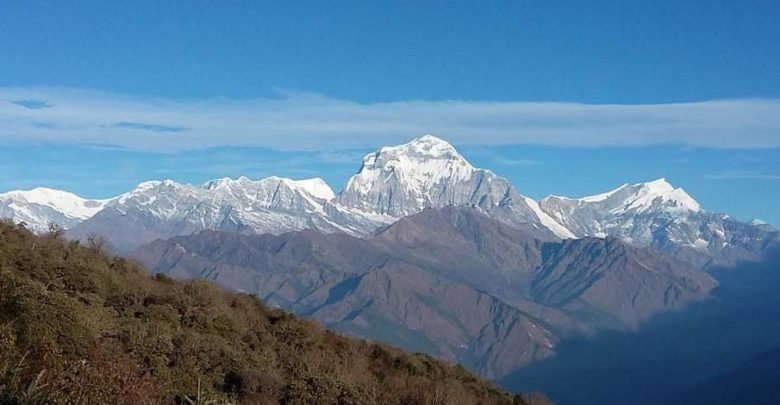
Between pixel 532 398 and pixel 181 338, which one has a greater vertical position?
pixel 181 338

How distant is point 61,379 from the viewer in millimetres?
19453

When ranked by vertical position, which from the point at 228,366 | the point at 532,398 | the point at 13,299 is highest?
the point at 13,299

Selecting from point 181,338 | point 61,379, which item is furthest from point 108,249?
point 61,379

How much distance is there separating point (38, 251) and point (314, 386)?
50.9 ft

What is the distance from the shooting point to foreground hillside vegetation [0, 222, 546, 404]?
2433 centimetres

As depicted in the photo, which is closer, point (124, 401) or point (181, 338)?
point (124, 401)

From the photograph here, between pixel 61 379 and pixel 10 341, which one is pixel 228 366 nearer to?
pixel 10 341

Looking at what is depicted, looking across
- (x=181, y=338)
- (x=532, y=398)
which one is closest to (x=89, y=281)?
(x=181, y=338)

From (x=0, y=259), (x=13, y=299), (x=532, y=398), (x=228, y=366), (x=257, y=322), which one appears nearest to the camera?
(x=13, y=299)

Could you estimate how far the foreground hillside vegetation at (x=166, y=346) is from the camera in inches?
958

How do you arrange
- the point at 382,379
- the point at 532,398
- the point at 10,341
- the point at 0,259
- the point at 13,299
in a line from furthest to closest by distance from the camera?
the point at 532,398, the point at 382,379, the point at 0,259, the point at 13,299, the point at 10,341

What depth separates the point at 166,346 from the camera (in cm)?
3183

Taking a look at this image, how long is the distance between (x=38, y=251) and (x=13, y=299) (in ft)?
33.6

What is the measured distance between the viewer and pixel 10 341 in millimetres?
23594
